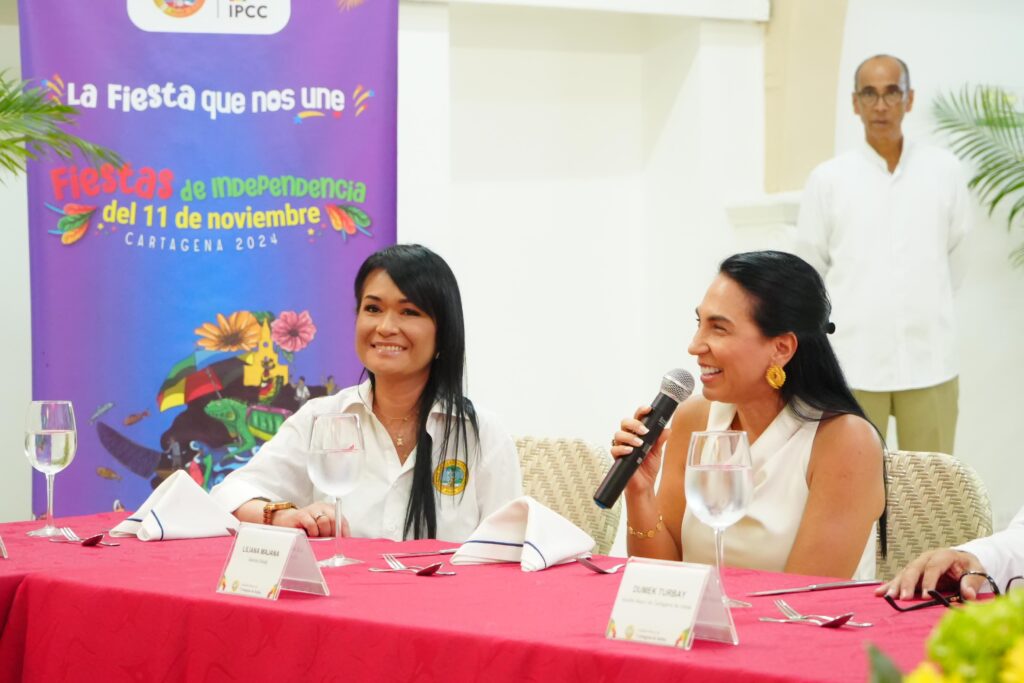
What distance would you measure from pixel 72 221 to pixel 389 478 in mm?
1991

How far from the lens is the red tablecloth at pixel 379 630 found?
4.50 ft

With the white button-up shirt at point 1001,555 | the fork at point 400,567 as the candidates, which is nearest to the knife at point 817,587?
the white button-up shirt at point 1001,555

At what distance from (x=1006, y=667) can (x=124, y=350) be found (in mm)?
3867

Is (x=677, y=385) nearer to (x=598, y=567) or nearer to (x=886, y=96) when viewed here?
(x=598, y=567)

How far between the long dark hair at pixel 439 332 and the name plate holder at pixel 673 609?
49.9 inches

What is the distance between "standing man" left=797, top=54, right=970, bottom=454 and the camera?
5.07m

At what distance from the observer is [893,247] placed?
5082mm

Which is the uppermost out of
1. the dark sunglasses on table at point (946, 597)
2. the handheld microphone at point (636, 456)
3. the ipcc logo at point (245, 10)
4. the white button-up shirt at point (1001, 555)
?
the ipcc logo at point (245, 10)

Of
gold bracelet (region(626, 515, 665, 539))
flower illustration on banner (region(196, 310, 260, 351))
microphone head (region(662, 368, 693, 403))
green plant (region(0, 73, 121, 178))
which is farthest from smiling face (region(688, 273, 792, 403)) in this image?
flower illustration on banner (region(196, 310, 260, 351))

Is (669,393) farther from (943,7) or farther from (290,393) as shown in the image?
(943,7)

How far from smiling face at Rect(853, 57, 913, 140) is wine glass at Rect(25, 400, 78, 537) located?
11.7ft

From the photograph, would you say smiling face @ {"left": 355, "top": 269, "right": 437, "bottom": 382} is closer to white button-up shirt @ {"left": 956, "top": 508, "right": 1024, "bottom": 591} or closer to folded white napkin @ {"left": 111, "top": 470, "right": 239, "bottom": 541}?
folded white napkin @ {"left": 111, "top": 470, "right": 239, "bottom": 541}

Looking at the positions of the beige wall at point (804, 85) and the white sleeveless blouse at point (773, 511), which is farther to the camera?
the beige wall at point (804, 85)

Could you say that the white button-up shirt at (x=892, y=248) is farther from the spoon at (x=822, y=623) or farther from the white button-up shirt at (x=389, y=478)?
the spoon at (x=822, y=623)
